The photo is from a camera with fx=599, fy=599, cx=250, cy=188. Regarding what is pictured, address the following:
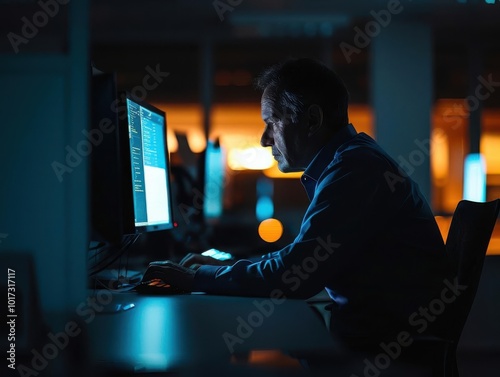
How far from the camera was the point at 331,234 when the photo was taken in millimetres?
1409

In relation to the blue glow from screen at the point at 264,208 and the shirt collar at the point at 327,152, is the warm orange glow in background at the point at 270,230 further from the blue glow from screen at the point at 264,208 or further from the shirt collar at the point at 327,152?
the shirt collar at the point at 327,152

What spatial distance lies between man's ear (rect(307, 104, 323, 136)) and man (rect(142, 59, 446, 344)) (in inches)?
5.0

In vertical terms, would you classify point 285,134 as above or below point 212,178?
above

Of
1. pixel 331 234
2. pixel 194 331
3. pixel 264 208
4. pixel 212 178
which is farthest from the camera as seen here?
pixel 264 208

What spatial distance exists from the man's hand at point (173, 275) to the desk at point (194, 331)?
4cm

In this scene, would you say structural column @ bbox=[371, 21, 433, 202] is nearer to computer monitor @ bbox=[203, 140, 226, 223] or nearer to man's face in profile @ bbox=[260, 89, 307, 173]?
computer monitor @ bbox=[203, 140, 226, 223]

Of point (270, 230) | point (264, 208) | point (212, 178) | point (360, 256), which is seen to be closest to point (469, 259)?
point (360, 256)

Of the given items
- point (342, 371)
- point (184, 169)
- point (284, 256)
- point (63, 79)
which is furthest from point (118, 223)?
point (184, 169)

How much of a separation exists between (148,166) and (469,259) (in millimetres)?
1047

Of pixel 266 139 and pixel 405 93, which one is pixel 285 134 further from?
pixel 405 93

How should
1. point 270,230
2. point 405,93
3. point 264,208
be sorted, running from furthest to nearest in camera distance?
1. point 264,208
2. point 405,93
3. point 270,230

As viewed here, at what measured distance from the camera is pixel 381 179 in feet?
4.85

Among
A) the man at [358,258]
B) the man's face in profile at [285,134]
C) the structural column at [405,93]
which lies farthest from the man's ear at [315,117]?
the structural column at [405,93]

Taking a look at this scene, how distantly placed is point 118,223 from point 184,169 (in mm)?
1590
